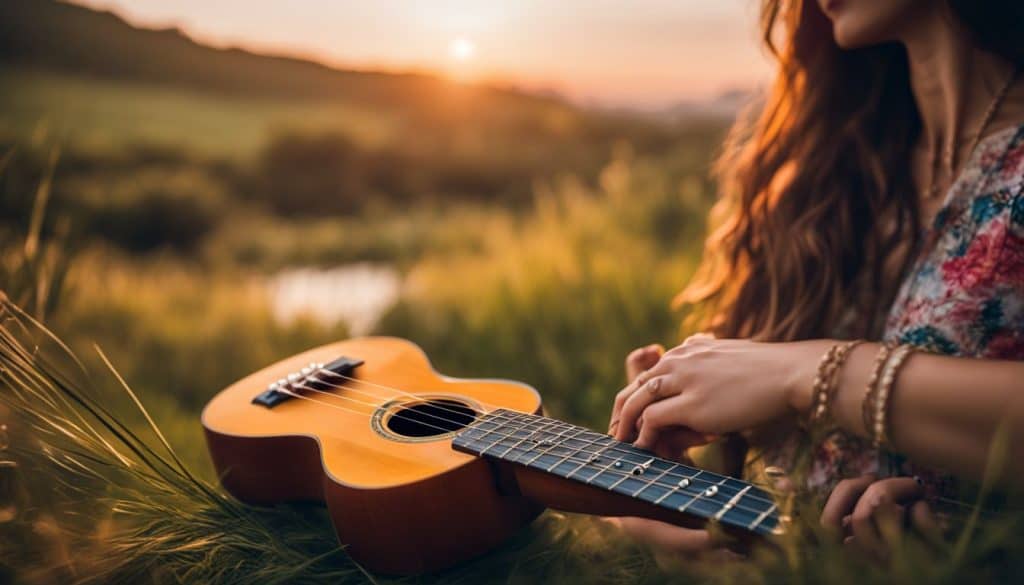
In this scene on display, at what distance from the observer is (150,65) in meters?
5.30

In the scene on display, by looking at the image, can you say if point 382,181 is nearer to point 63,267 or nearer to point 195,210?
point 195,210

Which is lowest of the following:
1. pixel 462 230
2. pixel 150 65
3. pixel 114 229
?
pixel 462 230

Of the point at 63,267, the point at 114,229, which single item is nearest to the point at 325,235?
the point at 114,229

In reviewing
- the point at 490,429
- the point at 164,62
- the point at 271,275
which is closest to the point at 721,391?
the point at 490,429

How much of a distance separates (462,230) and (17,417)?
470cm

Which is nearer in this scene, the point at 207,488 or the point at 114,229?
the point at 207,488

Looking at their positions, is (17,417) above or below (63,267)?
below

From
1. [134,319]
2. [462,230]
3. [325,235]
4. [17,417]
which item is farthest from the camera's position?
[325,235]

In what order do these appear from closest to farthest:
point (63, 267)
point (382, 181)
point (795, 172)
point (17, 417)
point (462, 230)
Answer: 1. point (17, 417)
2. point (795, 172)
3. point (63, 267)
4. point (462, 230)
5. point (382, 181)

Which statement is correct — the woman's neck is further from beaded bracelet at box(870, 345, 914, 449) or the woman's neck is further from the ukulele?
the ukulele

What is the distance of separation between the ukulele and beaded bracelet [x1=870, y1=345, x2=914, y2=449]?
0.19 m

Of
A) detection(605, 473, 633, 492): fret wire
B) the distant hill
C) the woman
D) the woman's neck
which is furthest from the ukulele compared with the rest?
the distant hill

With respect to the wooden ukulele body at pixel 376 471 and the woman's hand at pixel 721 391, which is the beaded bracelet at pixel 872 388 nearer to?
the woman's hand at pixel 721 391

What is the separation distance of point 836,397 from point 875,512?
13 centimetres
